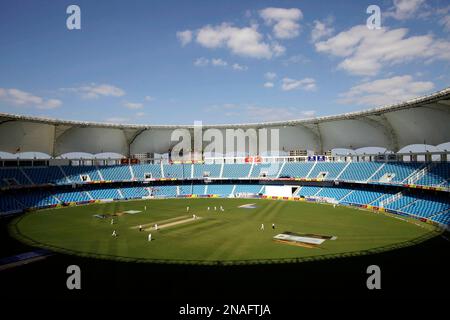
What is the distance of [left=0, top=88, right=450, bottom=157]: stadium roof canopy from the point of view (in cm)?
5134

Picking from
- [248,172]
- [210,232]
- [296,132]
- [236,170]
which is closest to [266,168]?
[248,172]

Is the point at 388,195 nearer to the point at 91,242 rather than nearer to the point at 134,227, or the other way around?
the point at 134,227

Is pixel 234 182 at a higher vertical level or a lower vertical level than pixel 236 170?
lower

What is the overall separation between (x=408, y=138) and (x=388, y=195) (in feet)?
41.1

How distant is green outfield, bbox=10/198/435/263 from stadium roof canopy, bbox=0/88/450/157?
18649mm

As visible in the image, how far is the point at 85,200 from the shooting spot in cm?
6506

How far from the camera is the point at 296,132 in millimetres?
79250

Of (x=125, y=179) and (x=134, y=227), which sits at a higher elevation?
(x=125, y=179)

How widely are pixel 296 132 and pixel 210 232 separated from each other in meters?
49.7

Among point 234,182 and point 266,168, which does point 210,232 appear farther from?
point 234,182

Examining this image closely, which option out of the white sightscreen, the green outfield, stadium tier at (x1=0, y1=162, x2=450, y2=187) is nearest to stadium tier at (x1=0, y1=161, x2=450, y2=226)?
stadium tier at (x1=0, y1=162, x2=450, y2=187)

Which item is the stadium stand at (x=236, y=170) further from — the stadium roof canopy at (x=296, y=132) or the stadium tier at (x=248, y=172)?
the stadium roof canopy at (x=296, y=132)

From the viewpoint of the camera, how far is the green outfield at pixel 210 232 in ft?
92.6

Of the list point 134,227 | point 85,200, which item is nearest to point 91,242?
point 134,227
